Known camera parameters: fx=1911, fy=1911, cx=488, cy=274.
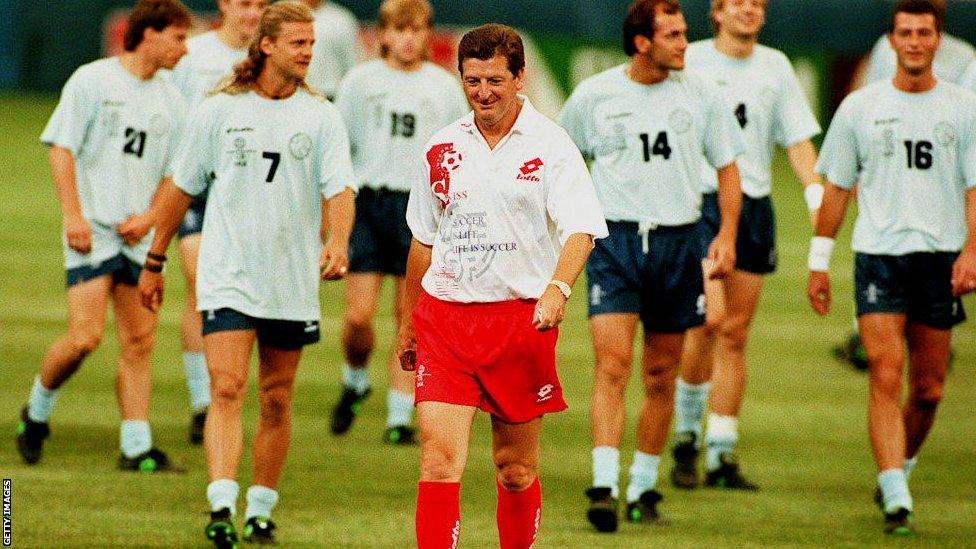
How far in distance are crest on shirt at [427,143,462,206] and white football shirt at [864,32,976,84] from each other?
6.36 meters

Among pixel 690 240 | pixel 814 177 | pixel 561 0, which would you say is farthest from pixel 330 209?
pixel 561 0

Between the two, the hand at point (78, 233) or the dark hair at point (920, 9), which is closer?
the dark hair at point (920, 9)

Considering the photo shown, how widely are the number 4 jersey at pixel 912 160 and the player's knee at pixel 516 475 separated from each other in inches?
107

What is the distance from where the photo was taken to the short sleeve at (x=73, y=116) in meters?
9.91

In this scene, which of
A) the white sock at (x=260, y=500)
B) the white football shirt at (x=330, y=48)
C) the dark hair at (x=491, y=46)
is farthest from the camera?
the white football shirt at (x=330, y=48)

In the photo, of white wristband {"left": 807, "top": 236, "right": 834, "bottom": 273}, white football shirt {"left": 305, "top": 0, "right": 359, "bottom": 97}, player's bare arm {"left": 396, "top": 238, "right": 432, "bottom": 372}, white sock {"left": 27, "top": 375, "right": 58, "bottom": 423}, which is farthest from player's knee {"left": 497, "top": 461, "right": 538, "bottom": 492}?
white football shirt {"left": 305, "top": 0, "right": 359, "bottom": 97}

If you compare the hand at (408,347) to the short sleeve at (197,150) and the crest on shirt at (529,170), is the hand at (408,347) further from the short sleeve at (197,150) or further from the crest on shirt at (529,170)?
the short sleeve at (197,150)

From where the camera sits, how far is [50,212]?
Answer: 70.2 feet

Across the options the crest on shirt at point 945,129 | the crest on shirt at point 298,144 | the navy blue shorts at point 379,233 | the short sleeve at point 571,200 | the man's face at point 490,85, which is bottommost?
the navy blue shorts at point 379,233

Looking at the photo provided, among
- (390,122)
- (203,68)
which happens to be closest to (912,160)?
(390,122)

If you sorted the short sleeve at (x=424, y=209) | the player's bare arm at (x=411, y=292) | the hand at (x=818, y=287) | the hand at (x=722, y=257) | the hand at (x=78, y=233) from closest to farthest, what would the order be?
the short sleeve at (x=424, y=209) < the player's bare arm at (x=411, y=292) < the hand at (x=722, y=257) < the hand at (x=818, y=287) < the hand at (x=78, y=233)

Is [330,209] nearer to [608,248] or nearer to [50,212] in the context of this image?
[608,248]

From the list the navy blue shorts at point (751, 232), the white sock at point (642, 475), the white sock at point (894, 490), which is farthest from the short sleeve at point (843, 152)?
the white sock at point (642, 475)

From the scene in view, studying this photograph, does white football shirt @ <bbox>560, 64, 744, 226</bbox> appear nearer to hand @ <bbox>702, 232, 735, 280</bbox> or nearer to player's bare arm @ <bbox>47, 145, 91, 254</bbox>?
hand @ <bbox>702, 232, 735, 280</bbox>
